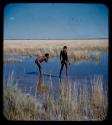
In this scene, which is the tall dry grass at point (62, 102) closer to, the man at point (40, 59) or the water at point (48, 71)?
the water at point (48, 71)

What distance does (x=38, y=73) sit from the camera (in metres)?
2.20

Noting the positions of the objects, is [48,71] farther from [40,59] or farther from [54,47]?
[54,47]

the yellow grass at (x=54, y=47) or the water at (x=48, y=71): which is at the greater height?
the yellow grass at (x=54, y=47)

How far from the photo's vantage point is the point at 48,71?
2195 mm

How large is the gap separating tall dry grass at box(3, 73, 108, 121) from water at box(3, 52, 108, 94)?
5 cm

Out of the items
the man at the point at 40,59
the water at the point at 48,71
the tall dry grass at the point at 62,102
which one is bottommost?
the tall dry grass at the point at 62,102

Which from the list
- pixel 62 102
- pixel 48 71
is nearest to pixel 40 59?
pixel 48 71

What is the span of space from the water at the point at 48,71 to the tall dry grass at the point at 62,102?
5cm

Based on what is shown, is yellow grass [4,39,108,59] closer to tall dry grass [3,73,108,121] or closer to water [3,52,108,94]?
water [3,52,108,94]

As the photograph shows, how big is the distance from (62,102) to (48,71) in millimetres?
331

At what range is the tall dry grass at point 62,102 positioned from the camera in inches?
83.8

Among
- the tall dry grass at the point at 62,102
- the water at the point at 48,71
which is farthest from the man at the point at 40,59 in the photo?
the tall dry grass at the point at 62,102
